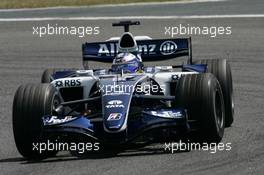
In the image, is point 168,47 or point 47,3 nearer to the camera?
point 168,47

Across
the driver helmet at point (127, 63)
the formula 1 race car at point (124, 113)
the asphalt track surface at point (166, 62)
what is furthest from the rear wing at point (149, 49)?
the formula 1 race car at point (124, 113)

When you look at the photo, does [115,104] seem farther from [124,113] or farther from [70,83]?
[70,83]

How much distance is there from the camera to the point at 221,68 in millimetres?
13586

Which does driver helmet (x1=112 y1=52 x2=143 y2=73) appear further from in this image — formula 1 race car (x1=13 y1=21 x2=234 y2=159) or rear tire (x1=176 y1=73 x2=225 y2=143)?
rear tire (x1=176 y1=73 x2=225 y2=143)

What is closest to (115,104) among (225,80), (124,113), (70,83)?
(124,113)

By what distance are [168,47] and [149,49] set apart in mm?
288

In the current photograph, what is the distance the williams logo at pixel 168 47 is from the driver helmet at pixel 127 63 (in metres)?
0.86

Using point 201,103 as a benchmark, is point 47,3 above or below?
above

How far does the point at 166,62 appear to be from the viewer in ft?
66.0

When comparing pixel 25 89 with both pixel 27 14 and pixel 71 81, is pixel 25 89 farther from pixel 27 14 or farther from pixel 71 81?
pixel 27 14

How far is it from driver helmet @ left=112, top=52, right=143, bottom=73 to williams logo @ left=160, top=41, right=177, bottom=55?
2.82 feet

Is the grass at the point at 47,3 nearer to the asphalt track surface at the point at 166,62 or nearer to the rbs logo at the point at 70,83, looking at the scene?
the asphalt track surface at the point at 166,62

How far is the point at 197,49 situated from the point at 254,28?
2.49 meters

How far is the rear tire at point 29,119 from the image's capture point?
11539 mm
